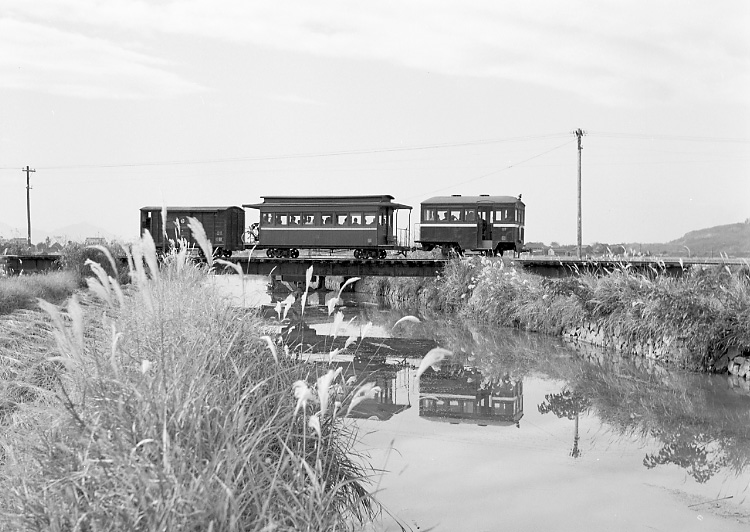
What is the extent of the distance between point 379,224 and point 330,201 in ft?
7.56

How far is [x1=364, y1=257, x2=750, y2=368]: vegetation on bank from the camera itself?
12.1m

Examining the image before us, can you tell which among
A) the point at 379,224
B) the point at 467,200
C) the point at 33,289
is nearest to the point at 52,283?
the point at 33,289

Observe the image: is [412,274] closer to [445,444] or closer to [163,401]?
[445,444]

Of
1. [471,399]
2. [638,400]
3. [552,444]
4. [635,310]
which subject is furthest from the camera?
[635,310]

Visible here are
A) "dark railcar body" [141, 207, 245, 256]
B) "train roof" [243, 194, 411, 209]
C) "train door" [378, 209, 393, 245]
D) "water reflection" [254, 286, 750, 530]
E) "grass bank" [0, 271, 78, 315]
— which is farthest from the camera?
"dark railcar body" [141, 207, 245, 256]

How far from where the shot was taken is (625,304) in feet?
48.3

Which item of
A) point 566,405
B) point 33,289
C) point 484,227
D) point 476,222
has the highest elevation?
point 476,222

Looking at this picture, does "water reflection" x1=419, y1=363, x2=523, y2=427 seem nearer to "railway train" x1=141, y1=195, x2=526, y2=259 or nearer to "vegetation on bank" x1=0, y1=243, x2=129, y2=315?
"vegetation on bank" x1=0, y1=243, x2=129, y2=315

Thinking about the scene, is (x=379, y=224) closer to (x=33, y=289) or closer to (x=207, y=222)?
(x=207, y=222)

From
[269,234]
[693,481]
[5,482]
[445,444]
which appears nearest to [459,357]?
[445,444]

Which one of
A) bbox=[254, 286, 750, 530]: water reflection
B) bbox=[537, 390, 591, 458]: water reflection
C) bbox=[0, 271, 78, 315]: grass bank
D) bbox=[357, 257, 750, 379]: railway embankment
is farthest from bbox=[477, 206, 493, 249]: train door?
bbox=[537, 390, 591, 458]: water reflection

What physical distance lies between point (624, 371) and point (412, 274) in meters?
12.8

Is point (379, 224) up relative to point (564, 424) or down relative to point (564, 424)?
up

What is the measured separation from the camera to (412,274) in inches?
985
